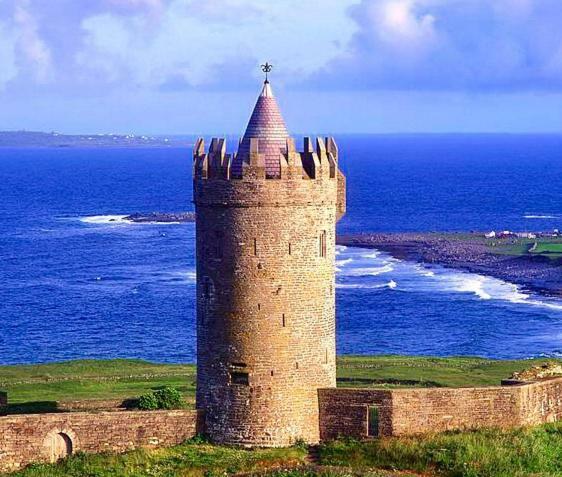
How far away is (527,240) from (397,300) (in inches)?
1899

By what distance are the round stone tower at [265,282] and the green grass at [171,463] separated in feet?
2.51

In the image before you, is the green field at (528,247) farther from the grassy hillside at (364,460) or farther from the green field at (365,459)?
the grassy hillside at (364,460)

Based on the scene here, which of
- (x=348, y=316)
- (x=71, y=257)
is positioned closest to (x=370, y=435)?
(x=348, y=316)

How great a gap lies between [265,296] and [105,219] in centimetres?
15529

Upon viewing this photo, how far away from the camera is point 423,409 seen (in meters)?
32.2

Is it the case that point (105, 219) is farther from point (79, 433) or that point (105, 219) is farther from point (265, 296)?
point (79, 433)

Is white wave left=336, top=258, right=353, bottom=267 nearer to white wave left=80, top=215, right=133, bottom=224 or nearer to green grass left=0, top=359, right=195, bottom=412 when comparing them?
white wave left=80, top=215, right=133, bottom=224

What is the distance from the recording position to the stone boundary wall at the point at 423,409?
105ft

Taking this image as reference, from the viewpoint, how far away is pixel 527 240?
152m

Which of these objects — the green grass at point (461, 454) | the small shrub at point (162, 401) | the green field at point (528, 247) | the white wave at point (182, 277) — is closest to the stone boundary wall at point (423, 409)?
the green grass at point (461, 454)

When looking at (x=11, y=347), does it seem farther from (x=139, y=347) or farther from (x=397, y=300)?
(x=397, y=300)

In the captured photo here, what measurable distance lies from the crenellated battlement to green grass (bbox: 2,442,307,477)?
646 cm

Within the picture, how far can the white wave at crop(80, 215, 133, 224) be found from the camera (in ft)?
593

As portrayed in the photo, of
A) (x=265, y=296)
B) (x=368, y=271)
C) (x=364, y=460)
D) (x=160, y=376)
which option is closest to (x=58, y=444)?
(x=265, y=296)
